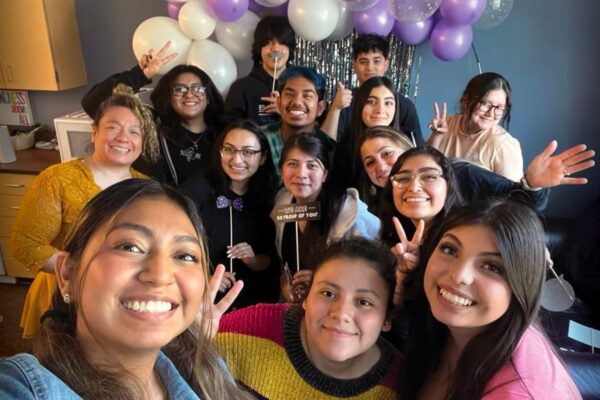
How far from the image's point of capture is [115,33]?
372cm

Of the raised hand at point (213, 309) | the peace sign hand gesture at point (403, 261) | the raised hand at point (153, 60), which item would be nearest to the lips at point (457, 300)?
the peace sign hand gesture at point (403, 261)

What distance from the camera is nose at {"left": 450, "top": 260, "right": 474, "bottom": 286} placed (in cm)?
103

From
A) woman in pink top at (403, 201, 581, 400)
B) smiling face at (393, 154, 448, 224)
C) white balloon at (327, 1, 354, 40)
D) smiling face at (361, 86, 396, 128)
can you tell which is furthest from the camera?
white balloon at (327, 1, 354, 40)

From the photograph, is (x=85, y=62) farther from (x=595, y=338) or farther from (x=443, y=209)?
(x=595, y=338)

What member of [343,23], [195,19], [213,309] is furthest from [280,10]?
[213,309]

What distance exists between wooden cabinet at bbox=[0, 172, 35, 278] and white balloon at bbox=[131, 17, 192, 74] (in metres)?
1.38

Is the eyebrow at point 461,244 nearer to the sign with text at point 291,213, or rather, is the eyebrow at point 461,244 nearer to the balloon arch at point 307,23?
the sign with text at point 291,213

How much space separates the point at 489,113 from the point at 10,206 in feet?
11.2

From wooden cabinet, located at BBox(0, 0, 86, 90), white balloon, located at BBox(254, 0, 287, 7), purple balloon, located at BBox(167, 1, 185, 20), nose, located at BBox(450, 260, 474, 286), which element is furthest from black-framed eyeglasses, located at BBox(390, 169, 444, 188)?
wooden cabinet, located at BBox(0, 0, 86, 90)

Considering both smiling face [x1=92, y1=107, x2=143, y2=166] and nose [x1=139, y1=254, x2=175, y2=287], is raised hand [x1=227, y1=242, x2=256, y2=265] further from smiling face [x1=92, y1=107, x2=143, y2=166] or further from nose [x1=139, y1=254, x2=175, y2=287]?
nose [x1=139, y1=254, x2=175, y2=287]

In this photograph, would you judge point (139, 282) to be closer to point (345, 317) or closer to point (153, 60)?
point (345, 317)

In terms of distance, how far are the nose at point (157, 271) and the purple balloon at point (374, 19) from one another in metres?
2.41

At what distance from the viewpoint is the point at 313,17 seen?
2.71 meters

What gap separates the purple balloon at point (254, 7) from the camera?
3018 millimetres
